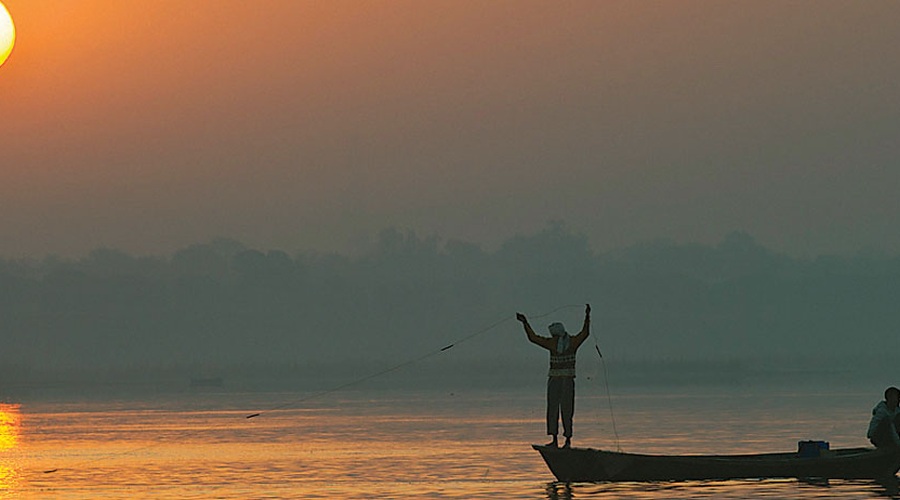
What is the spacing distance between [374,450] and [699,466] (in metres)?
19.3

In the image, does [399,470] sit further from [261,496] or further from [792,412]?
[792,412]

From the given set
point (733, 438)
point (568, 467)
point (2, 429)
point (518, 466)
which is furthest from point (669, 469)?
point (2, 429)

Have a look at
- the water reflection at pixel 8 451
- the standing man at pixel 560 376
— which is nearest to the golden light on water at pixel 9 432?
the water reflection at pixel 8 451

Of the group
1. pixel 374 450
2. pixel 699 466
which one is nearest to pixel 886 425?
pixel 699 466

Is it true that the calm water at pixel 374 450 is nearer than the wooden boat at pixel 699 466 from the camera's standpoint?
No

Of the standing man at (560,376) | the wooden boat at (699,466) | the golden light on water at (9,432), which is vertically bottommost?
the wooden boat at (699,466)

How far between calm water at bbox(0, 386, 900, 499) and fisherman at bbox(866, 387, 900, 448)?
0.97 m

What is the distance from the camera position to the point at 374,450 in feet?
163

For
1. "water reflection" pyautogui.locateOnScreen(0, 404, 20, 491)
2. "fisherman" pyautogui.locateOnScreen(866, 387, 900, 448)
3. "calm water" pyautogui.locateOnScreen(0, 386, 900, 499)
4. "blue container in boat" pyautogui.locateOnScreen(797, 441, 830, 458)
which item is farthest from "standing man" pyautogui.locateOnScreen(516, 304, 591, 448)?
"water reflection" pyautogui.locateOnScreen(0, 404, 20, 491)

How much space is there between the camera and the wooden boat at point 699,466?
32188mm

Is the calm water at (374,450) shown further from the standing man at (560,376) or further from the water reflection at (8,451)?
the standing man at (560,376)

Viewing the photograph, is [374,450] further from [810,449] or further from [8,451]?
[810,449]

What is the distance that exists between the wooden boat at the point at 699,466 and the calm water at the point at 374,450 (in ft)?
0.73

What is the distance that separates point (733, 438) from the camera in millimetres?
55000
